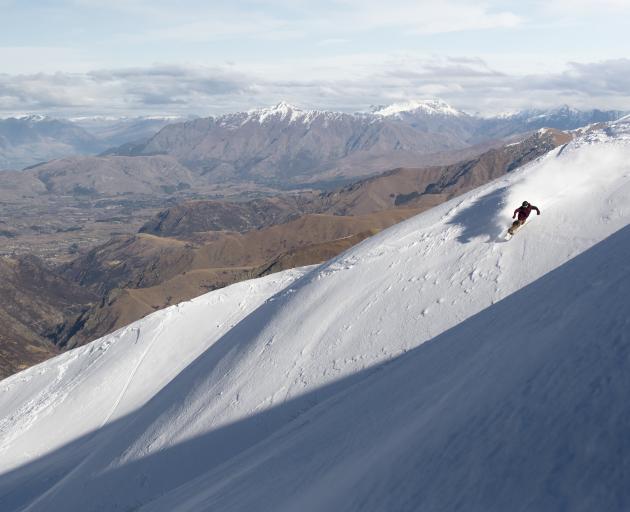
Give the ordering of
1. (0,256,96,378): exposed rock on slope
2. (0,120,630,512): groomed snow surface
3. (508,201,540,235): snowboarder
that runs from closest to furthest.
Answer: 1. (0,120,630,512): groomed snow surface
2. (508,201,540,235): snowboarder
3. (0,256,96,378): exposed rock on slope

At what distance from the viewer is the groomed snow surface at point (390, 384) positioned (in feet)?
24.9

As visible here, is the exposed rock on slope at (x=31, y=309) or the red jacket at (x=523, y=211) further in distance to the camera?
the exposed rock on slope at (x=31, y=309)

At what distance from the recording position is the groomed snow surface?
7578mm

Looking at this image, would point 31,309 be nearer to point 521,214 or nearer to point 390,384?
point 521,214

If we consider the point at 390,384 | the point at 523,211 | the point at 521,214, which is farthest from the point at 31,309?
the point at 390,384

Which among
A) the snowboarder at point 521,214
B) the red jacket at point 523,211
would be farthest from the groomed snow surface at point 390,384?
the red jacket at point 523,211

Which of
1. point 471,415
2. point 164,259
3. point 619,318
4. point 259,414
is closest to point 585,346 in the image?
point 619,318

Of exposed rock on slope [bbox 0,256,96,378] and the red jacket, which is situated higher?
the red jacket

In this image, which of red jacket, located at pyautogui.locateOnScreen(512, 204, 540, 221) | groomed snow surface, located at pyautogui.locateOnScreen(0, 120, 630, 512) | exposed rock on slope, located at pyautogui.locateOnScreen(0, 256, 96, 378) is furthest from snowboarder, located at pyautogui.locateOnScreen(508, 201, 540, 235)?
exposed rock on slope, located at pyautogui.locateOnScreen(0, 256, 96, 378)

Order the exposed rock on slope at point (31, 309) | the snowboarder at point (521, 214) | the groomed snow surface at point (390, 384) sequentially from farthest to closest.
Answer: the exposed rock on slope at point (31, 309) → the snowboarder at point (521, 214) → the groomed snow surface at point (390, 384)

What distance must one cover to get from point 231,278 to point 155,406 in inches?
3031

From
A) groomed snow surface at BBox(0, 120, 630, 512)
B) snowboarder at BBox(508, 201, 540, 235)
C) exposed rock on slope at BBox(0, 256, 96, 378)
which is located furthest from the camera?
exposed rock on slope at BBox(0, 256, 96, 378)

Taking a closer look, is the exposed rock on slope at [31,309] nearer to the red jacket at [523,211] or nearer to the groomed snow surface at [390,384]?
the groomed snow surface at [390,384]

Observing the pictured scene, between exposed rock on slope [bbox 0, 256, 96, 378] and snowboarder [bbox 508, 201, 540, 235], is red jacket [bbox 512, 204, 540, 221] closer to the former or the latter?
snowboarder [bbox 508, 201, 540, 235]
